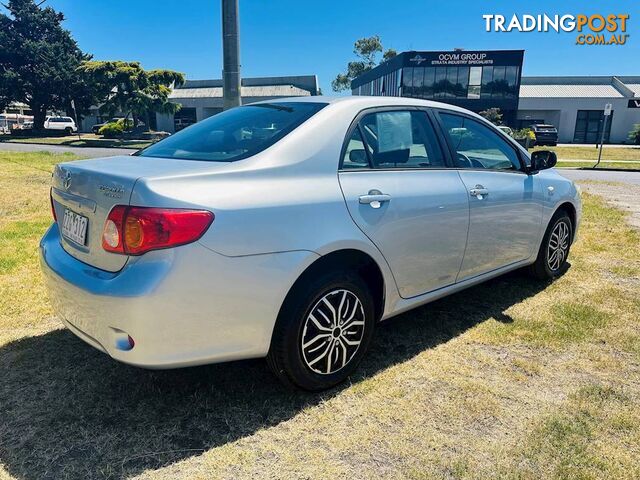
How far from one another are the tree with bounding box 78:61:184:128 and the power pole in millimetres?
27456

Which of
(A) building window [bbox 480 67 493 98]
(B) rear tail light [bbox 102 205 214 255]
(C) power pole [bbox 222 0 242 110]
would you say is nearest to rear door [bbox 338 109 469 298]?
(B) rear tail light [bbox 102 205 214 255]

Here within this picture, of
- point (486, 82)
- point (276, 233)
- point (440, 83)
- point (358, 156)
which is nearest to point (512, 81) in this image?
point (486, 82)

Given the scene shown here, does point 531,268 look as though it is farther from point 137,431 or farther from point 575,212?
point 137,431

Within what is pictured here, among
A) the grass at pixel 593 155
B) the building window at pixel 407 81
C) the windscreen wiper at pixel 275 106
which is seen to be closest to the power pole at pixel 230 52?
the windscreen wiper at pixel 275 106

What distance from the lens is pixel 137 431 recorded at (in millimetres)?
2500

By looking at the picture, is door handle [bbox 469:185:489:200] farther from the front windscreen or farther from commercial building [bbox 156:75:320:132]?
commercial building [bbox 156:75:320:132]

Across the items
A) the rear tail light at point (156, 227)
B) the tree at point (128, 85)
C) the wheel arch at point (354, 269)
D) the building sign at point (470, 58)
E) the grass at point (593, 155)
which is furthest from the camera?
the building sign at point (470, 58)

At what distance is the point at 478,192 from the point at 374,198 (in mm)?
1090

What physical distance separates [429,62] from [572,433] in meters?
46.7

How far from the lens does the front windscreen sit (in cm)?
274

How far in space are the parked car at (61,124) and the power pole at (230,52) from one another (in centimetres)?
4798

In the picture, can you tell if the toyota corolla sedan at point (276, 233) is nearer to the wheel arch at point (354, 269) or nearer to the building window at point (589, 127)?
the wheel arch at point (354, 269)

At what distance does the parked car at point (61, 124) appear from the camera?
48.6 metres

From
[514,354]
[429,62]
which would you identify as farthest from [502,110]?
[514,354]
